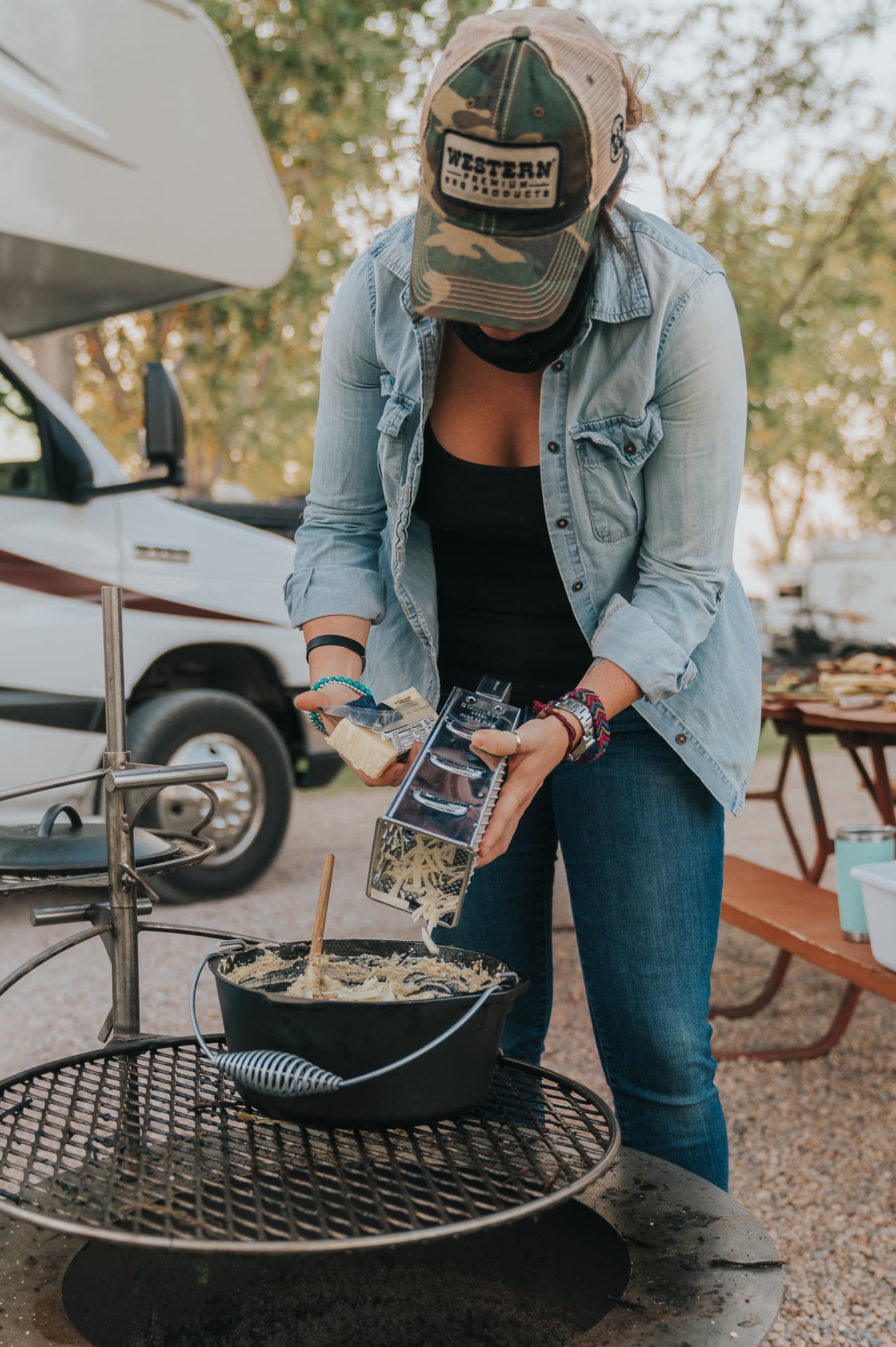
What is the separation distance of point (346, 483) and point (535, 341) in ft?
1.39

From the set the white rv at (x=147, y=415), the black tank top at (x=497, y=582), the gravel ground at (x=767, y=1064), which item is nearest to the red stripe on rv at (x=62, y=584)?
the white rv at (x=147, y=415)

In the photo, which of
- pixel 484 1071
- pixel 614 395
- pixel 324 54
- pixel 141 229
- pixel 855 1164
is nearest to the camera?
pixel 484 1071

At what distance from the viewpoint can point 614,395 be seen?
1.69 m

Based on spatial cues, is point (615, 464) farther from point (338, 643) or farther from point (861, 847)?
point (861, 847)

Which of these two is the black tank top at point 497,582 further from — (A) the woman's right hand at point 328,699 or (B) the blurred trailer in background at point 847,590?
(B) the blurred trailer in background at point 847,590

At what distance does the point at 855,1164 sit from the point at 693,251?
2448mm

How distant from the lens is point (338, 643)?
1.79 metres

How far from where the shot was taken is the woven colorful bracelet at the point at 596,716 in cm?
159

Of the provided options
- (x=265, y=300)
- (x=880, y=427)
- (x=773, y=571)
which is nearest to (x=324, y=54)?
(x=265, y=300)

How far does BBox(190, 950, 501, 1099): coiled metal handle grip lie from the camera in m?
1.25

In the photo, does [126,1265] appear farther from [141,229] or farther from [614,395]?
[141,229]

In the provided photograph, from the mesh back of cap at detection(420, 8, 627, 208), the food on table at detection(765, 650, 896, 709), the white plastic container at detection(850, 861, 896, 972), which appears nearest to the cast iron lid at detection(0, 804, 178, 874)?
the mesh back of cap at detection(420, 8, 627, 208)

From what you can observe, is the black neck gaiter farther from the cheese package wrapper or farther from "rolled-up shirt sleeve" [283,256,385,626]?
the cheese package wrapper

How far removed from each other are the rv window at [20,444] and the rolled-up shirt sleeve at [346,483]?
10.2 feet
